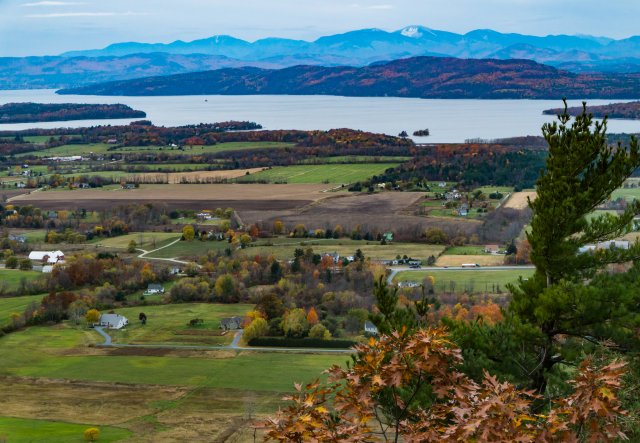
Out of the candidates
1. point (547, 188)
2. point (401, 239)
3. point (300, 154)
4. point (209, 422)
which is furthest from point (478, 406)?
point (300, 154)

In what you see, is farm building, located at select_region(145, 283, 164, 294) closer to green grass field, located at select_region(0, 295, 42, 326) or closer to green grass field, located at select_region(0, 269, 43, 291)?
green grass field, located at select_region(0, 295, 42, 326)

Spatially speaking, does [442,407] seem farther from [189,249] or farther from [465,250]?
[189,249]

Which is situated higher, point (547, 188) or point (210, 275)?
point (547, 188)

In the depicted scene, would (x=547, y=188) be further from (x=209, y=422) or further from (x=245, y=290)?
(x=245, y=290)

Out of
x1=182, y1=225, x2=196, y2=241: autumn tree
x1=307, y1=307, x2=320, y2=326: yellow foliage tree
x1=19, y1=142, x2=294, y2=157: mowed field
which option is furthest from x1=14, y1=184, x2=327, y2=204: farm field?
x1=307, y1=307, x2=320, y2=326: yellow foliage tree

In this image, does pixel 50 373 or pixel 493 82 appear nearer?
pixel 50 373

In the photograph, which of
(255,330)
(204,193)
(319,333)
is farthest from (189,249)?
(204,193)

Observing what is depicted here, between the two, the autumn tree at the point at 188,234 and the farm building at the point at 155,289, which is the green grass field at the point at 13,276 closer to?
the farm building at the point at 155,289
